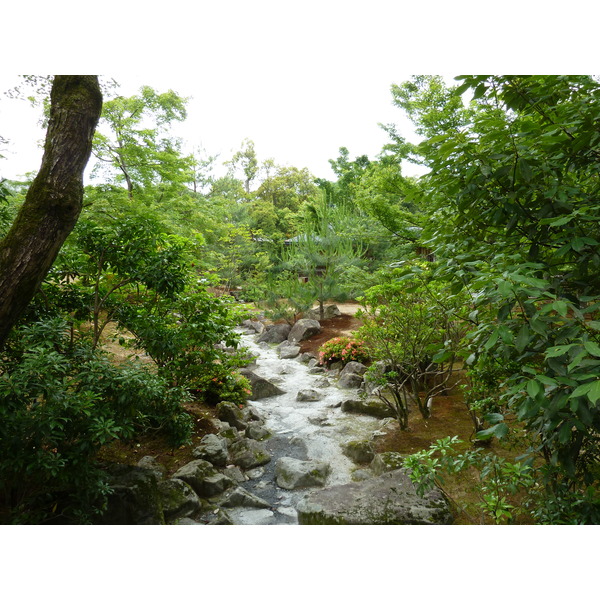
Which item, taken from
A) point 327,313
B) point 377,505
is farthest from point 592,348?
point 327,313

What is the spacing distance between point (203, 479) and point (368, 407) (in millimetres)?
1810

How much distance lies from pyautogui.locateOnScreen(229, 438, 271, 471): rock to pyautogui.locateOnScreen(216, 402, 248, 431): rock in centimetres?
34

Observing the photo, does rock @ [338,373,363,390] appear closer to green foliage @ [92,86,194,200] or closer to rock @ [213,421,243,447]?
rock @ [213,421,243,447]

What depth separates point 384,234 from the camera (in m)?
4.38

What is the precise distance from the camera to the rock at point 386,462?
2.36m

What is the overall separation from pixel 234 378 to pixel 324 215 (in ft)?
8.72

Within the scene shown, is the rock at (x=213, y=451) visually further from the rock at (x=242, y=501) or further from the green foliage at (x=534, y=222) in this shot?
the green foliage at (x=534, y=222)

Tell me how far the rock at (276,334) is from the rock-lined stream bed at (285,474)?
2.70 m

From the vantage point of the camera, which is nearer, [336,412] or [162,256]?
[162,256]

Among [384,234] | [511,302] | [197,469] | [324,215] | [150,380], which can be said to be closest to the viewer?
[511,302]

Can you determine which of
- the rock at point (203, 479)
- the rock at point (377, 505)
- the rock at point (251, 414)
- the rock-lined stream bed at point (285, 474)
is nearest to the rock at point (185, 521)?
the rock-lined stream bed at point (285, 474)

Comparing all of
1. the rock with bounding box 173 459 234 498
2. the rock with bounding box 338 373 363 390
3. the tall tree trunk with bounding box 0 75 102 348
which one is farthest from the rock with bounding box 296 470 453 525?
the rock with bounding box 338 373 363 390
